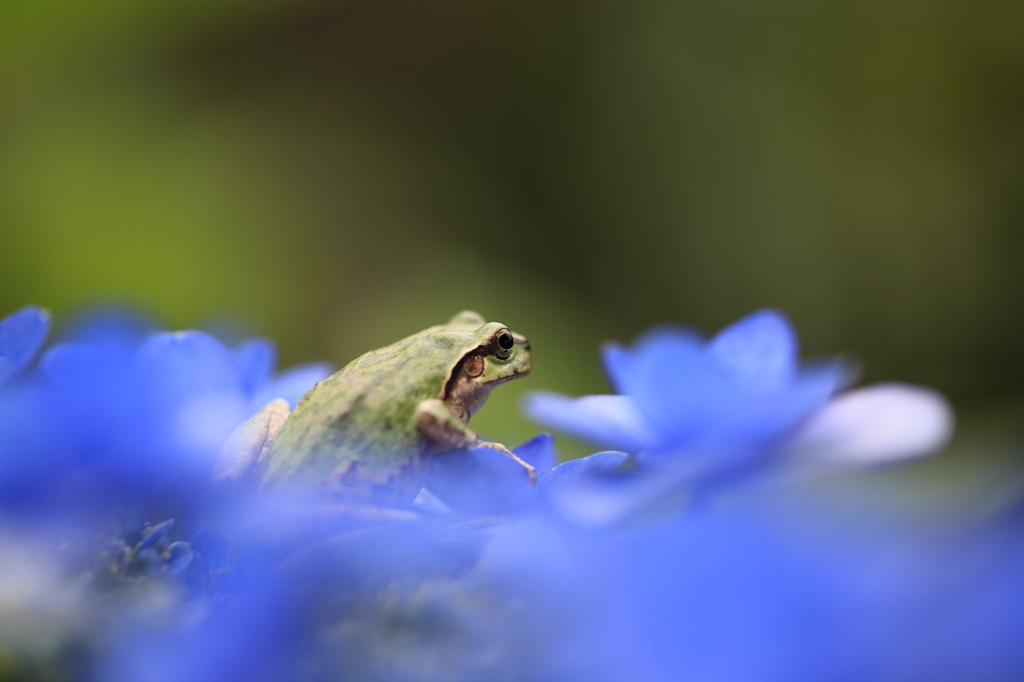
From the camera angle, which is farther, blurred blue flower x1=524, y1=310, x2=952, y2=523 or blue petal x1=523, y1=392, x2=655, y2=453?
blue petal x1=523, y1=392, x2=655, y2=453

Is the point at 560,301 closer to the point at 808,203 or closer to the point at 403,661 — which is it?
the point at 808,203

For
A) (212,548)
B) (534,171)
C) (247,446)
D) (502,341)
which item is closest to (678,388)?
(212,548)

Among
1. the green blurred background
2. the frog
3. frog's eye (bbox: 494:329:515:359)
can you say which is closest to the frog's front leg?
the frog

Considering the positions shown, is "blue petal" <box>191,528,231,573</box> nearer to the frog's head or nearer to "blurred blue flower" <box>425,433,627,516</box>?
"blurred blue flower" <box>425,433,627,516</box>

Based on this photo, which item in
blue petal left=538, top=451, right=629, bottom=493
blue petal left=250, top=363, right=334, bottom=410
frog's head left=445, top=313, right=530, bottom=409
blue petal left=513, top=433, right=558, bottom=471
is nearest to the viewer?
blue petal left=538, top=451, right=629, bottom=493

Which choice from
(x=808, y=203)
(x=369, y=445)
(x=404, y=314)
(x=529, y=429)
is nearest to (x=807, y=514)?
(x=369, y=445)

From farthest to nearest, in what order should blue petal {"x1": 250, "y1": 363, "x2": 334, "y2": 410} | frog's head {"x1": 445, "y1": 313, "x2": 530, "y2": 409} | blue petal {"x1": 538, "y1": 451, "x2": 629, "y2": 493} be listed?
1. frog's head {"x1": 445, "y1": 313, "x2": 530, "y2": 409}
2. blue petal {"x1": 250, "y1": 363, "x2": 334, "y2": 410}
3. blue petal {"x1": 538, "y1": 451, "x2": 629, "y2": 493}

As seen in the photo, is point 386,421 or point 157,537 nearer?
point 157,537

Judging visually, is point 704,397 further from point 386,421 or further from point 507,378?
point 507,378
